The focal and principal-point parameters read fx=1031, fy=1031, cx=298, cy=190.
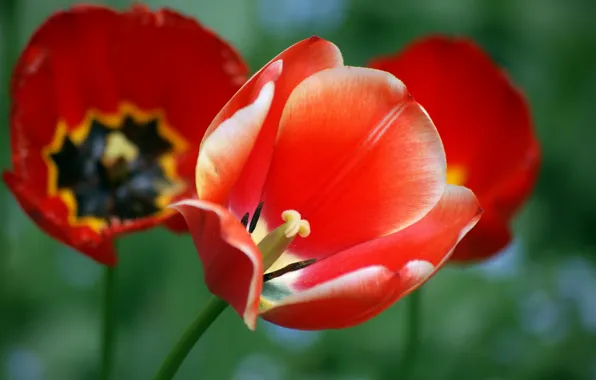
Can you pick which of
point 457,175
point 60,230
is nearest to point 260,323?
point 457,175

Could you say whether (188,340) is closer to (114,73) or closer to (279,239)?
(279,239)

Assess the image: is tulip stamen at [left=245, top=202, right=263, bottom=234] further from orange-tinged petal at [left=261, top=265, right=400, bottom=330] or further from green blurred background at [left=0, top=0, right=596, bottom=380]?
green blurred background at [left=0, top=0, right=596, bottom=380]

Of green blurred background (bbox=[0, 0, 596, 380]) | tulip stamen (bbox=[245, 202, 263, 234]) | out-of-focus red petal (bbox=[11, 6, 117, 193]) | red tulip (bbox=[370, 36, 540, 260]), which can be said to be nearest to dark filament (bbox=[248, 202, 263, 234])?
tulip stamen (bbox=[245, 202, 263, 234])

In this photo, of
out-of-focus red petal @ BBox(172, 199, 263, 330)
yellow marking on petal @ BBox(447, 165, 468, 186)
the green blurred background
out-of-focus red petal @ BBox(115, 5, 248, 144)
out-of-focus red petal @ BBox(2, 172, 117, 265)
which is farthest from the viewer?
the green blurred background

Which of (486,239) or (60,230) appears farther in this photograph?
(486,239)

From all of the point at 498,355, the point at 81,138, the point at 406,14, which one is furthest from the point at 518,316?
the point at 406,14
